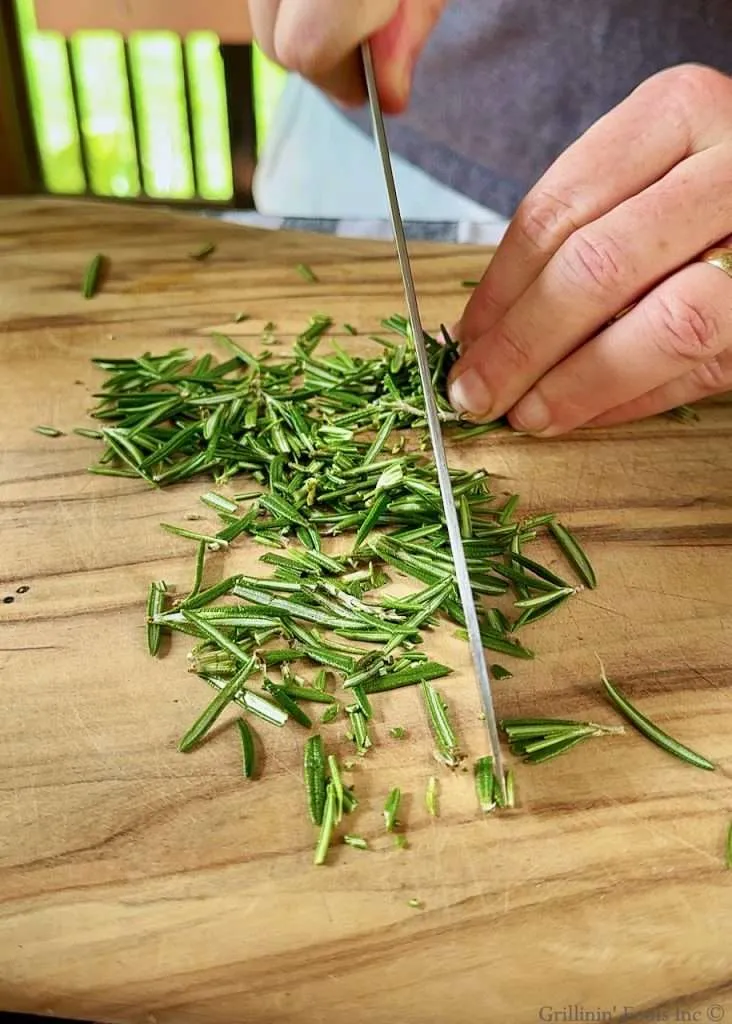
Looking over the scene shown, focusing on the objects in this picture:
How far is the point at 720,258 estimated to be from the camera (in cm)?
109

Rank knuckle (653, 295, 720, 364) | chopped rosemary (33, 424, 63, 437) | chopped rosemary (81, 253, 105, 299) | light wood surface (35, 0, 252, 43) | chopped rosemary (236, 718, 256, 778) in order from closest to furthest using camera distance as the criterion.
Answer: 1. chopped rosemary (236, 718, 256, 778)
2. knuckle (653, 295, 720, 364)
3. chopped rosemary (33, 424, 63, 437)
4. chopped rosemary (81, 253, 105, 299)
5. light wood surface (35, 0, 252, 43)

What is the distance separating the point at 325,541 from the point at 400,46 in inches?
23.6

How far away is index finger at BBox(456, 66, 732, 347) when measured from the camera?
3.73 feet

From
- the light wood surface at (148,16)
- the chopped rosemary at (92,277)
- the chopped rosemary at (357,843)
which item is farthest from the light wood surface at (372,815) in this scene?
the light wood surface at (148,16)

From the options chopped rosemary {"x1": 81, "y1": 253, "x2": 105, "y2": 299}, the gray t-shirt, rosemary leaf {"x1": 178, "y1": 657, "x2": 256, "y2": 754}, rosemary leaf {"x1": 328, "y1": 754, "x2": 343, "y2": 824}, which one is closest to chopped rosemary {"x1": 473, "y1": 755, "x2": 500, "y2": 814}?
rosemary leaf {"x1": 328, "y1": 754, "x2": 343, "y2": 824}

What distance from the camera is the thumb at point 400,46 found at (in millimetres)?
1211

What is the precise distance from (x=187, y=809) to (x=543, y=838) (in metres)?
0.27

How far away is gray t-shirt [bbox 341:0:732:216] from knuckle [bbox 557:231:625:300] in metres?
0.54

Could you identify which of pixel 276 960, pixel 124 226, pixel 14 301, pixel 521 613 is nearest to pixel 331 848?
pixel 276 960

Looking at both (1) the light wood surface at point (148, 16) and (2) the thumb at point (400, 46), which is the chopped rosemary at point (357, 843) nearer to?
(2) the thumb at point (400, 46)

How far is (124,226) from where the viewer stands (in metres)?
1.58

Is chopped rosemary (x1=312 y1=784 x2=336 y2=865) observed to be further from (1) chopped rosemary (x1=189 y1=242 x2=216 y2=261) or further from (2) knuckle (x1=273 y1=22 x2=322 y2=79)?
(1) chopped rosemary (x1=189 y1=242 x2=216 y2=261)

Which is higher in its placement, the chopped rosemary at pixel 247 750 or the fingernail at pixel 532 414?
the fingernail at pixel 532 414

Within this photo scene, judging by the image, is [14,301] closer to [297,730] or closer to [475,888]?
[297,730]
